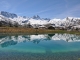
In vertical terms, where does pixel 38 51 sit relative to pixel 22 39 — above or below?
above

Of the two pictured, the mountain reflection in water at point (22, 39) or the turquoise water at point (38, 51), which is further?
the mountain reflection in water at point (22, 39)

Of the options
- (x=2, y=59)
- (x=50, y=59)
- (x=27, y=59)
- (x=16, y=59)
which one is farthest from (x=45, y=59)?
(x=2, y=59)

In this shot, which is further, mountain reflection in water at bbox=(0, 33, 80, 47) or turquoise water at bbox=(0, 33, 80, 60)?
mountain reflection in water at bbox=(0, 33, 80, 47)

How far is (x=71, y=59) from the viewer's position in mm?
26422

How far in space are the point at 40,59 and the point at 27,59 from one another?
2.44m

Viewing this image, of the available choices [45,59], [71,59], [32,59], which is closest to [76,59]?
[71,59]

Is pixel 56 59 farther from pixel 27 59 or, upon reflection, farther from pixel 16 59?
pixel 16 59

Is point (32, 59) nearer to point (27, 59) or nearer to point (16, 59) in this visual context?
point (27, 59)

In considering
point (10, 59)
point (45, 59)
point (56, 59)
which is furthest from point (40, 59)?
point (10, 59)

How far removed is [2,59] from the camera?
2534cm

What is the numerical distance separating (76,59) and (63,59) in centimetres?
243

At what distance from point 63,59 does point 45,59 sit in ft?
→ 11.2

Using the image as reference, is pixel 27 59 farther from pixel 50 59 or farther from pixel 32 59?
pixel 50 59

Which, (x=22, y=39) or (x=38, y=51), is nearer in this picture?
(x=38, y=51)
